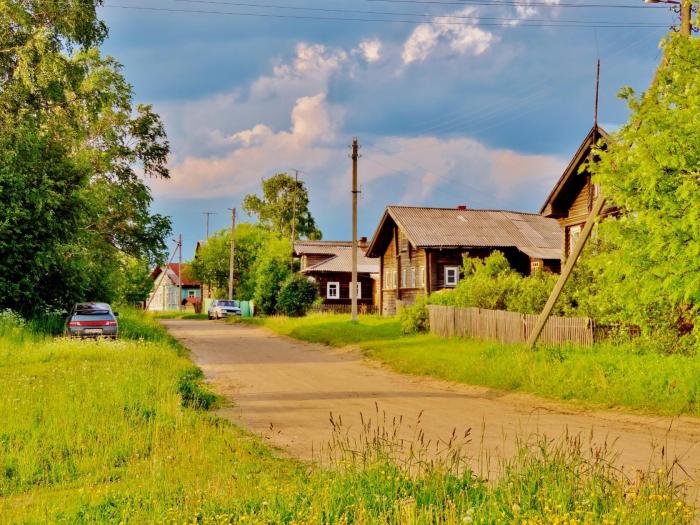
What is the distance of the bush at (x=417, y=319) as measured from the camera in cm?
2631

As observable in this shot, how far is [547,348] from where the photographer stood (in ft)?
55.1

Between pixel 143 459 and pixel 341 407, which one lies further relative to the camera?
pixel 341 407

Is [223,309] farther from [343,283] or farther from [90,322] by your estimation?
[90,322]

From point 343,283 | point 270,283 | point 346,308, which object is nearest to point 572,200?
point 270,283

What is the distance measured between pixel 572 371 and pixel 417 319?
39.6ft

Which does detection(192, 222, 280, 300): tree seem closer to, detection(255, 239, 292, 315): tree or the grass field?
detection(255, 239, 292, 315): tree

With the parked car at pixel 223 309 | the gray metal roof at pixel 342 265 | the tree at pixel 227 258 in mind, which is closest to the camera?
the parked car at pixel 223 309

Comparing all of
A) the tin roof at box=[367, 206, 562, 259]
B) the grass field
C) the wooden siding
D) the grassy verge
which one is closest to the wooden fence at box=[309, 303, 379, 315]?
the wooden siding

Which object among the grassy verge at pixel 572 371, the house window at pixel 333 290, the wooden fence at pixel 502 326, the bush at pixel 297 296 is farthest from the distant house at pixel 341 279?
the grassy verge at pixel 572 371

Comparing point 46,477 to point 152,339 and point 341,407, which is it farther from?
point 152,339

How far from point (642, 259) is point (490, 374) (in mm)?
4955

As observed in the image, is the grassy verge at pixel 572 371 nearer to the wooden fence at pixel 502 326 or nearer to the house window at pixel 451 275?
the wooden fence at pixel 502 326

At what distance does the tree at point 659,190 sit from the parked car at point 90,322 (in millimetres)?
16832

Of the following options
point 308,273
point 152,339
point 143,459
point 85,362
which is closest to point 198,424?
point 143,459
